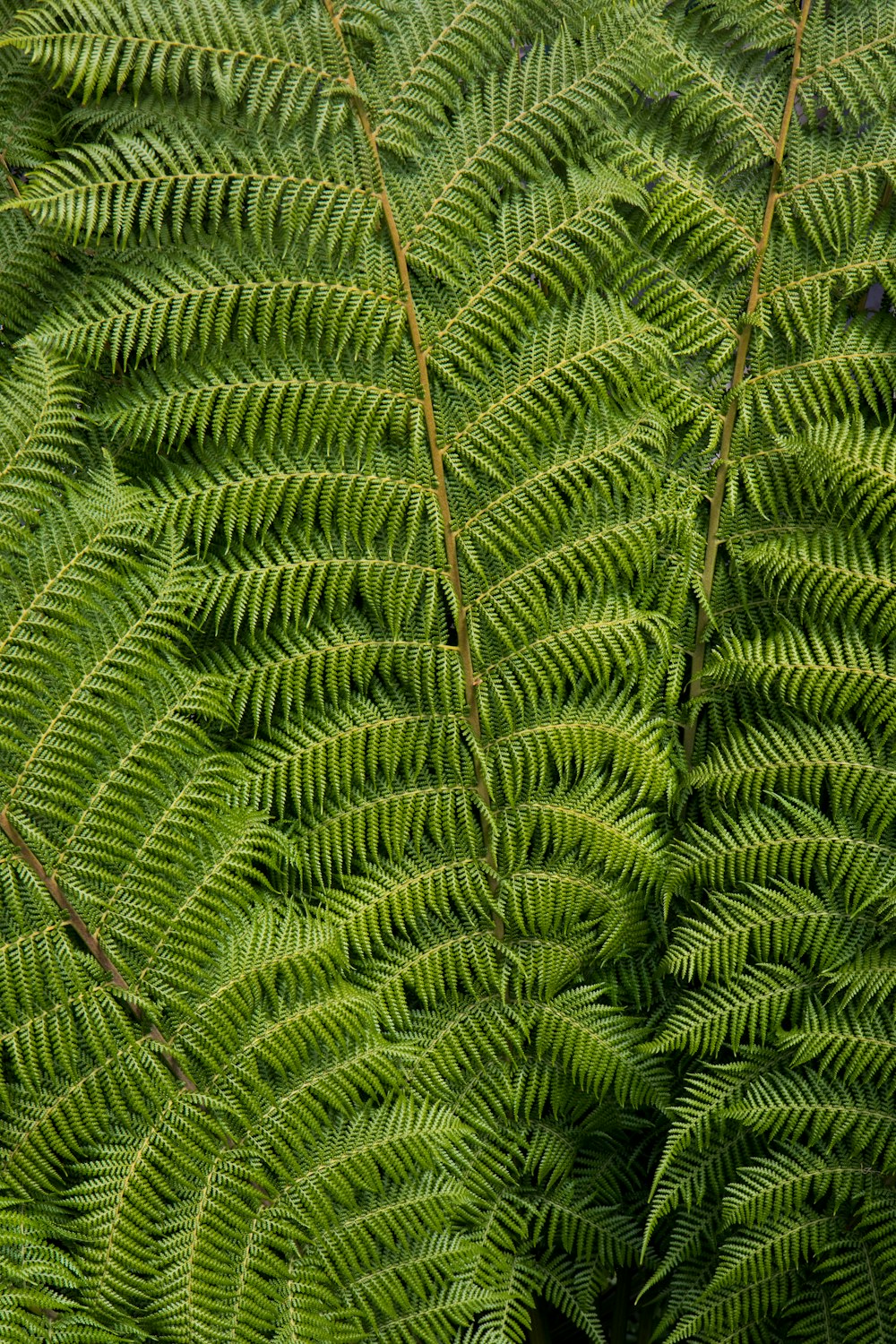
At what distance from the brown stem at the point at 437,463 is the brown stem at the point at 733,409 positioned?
1.78 feet

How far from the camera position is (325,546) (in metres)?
2.12

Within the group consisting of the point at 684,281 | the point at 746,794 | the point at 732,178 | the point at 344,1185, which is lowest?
the point at 344,1185

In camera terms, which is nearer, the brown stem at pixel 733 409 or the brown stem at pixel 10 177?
the brown stem at pixel 10 177

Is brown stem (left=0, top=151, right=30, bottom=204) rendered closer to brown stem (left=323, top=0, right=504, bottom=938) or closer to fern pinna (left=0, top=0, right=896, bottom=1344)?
fern pinna (left=0, top=0, right=896, bottom=1344)

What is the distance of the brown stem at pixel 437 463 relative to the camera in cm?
200

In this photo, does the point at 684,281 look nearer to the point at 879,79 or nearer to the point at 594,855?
the point at 879,79

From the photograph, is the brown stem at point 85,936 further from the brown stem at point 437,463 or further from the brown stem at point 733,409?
the brown stem at point 733,409

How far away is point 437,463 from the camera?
2.16 m

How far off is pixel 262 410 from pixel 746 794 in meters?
1.34

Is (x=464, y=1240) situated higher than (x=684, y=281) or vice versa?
(x=684, y=281)

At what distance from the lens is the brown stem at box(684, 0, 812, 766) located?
217 cm

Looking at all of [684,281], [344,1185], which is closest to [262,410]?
[684,281]

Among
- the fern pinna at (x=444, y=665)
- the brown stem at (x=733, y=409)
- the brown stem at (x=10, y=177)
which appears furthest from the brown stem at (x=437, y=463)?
the brown stem at (x=10, y=177)

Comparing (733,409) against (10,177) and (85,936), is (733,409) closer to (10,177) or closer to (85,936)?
(10,177)
